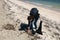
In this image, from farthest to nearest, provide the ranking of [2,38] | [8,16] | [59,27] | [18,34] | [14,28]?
[8,16]
[59,27]
[14,28]
[18,34]
[2,38]

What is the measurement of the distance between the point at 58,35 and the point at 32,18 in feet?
5.05

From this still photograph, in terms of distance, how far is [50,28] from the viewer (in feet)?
36.6

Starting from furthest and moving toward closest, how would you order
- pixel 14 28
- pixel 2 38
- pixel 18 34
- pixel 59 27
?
pixel 59 27, pixel 14 28, pixel 18 34, pixel 2 38

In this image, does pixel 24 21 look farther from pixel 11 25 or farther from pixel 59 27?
pixel 59 27

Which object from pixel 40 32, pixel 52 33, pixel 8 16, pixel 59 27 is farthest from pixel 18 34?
pixel 8 16

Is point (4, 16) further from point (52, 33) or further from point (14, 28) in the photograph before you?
point (52, 33)

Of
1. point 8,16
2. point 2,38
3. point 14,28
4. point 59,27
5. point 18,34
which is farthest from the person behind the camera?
point 8,16

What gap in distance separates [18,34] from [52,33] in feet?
5.62

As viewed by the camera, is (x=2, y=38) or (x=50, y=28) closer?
(x=2, y=38)

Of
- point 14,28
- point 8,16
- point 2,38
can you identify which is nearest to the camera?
point 2,38

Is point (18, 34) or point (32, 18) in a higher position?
point (32, 18)

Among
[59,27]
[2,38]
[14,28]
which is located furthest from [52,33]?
[2,38]

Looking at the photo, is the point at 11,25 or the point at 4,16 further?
the point at 4,16

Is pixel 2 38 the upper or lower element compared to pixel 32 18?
lower
